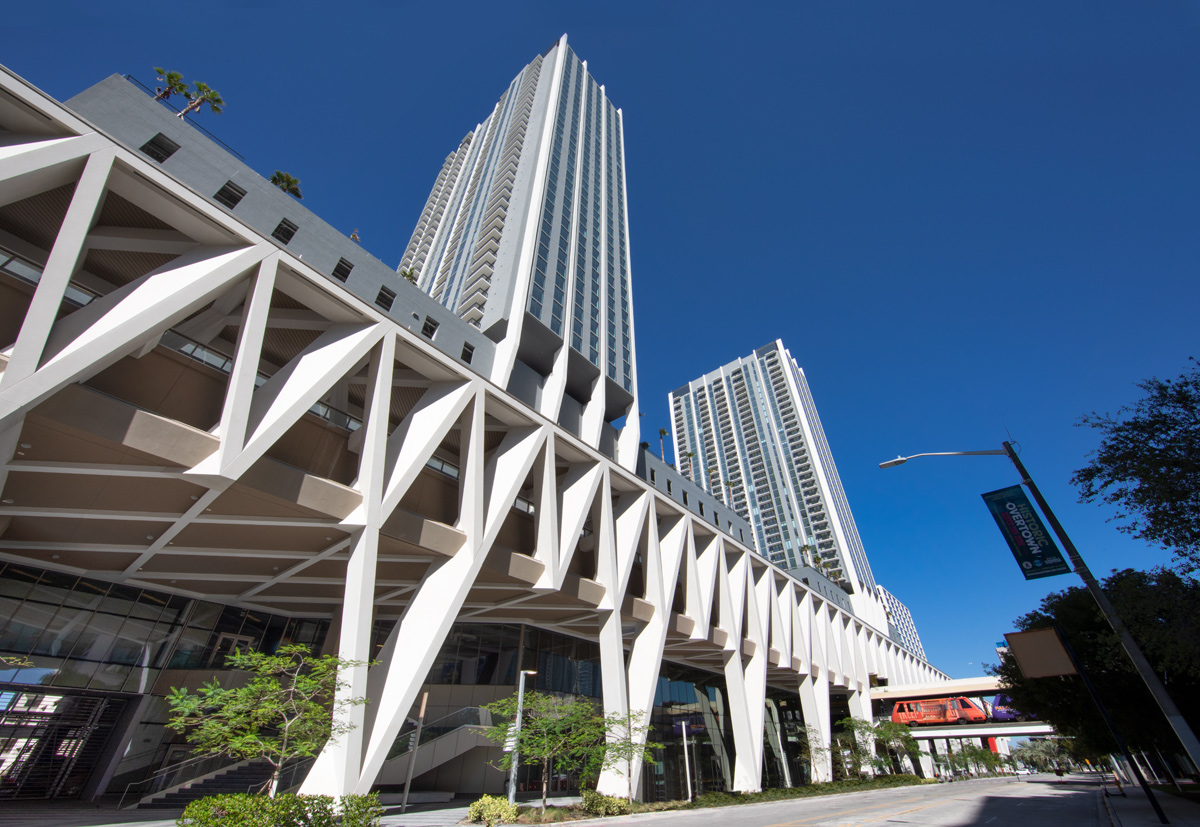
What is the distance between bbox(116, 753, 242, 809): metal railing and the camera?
2048 cm

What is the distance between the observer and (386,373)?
19.7 meters

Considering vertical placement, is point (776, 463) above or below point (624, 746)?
above

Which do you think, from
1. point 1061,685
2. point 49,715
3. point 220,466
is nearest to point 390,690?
point 220,466

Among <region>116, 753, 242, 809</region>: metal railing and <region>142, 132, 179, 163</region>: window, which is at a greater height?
<region>142, 132, 179, 163</region>: window

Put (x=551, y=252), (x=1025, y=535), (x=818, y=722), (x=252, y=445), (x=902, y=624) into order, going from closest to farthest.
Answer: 1. (x=1025, y=535)
2. (x=252, y=445)
3. (x=551, y=252)
4. (x=818, y=722)
5. (x=902, y=624)

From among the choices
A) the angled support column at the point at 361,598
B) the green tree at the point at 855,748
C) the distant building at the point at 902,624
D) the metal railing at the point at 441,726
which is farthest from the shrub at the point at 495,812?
the distant building at the point at 902,624

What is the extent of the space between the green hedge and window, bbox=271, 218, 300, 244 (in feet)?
60.5

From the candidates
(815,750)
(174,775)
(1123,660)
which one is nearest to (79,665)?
(174,775)

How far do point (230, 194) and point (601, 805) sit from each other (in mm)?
28336

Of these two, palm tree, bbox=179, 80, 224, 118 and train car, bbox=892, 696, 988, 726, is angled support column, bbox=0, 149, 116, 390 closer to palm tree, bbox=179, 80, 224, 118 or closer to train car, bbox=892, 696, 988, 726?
palm tree, bbox=179, 80, 224, 118

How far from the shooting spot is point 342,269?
2211cm

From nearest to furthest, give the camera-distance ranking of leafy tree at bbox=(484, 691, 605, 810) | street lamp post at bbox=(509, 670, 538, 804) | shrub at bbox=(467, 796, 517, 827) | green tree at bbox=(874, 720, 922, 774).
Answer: shrub at bbox=(467, 796, 517, 827) → street lamp post at bbox=(509, 670, 538, 804) → leafy tree at bbox=(484, 691, 605, 810) → green tree at bbox=(874, 720, 922, 774)

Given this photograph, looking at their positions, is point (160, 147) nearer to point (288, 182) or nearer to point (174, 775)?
point (288, 182)

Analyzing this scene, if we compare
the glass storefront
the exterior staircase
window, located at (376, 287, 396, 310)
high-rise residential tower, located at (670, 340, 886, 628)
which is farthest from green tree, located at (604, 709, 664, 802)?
high-rise residential tower, located at (670, 340, 886, 628)
